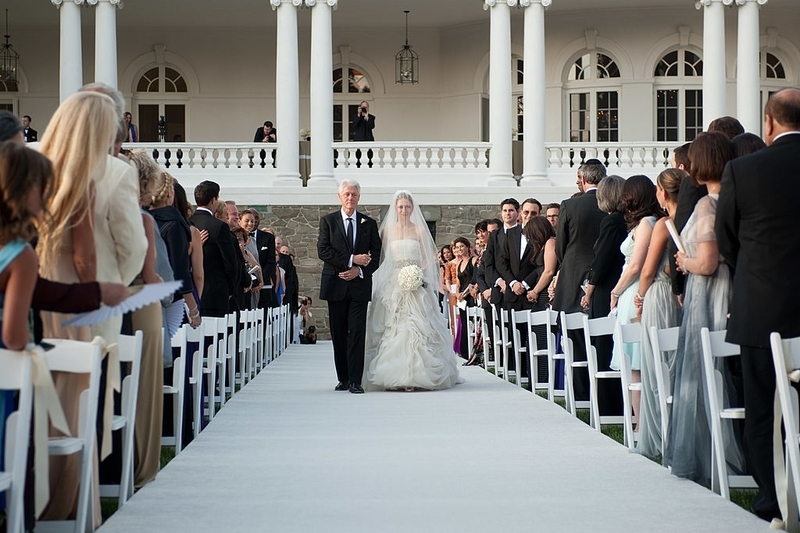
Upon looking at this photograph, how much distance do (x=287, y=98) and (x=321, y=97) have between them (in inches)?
28.1

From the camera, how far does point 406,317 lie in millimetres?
12695

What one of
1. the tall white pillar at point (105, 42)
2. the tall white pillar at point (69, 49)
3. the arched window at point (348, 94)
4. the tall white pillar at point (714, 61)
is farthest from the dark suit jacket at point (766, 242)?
the arched window at point (348, 94)

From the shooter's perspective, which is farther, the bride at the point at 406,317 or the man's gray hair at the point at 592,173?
the bride at the point at 406,317

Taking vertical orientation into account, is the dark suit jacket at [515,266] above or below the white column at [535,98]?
below

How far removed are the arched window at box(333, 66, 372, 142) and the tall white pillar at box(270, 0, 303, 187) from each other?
4397mm

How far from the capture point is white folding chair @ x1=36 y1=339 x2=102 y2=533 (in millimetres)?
5047

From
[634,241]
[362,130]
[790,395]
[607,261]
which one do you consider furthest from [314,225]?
[790,395]

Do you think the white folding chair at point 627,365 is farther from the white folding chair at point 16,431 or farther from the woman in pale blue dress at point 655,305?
the white folding chair at point 16,431

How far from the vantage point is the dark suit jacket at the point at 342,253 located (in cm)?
1250

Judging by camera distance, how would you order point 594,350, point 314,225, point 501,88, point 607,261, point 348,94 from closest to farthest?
point 594,350, point 607,261, point 314,225, point 501,88, point 348,94

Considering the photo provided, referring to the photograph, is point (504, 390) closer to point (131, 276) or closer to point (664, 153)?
point (131, 276)

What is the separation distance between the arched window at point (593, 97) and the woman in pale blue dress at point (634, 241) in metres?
22.3

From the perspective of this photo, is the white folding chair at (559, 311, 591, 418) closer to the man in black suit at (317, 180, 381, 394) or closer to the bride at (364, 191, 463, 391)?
the bride at (364, 191, 463, 391)

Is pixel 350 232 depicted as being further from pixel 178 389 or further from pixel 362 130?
pixel 362 130
